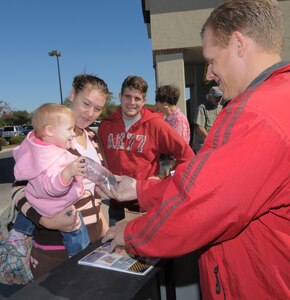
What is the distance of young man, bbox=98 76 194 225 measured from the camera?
328cm

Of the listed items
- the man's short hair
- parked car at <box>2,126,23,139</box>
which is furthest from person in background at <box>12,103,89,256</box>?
parked car at <box>2,126,23,139</box>

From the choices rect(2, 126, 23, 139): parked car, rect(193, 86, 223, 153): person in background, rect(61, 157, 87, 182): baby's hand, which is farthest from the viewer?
rect(2, 126, 23, 139): parked car

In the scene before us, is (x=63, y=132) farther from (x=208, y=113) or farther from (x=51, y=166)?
(x=208, y=113)

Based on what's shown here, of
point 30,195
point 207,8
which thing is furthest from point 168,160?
point 207,8

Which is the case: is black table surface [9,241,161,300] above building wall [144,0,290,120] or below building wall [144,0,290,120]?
below

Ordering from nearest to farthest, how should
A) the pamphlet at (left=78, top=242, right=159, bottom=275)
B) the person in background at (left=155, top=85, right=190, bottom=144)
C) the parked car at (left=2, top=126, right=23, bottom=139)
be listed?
the pamphlet at (left=78, top=242, right=159, bottom=275) → the person in background at (left=155, top=85, right=190, bottom=144) → the parked car at (left=2, top=126, right=23, bottom=139)

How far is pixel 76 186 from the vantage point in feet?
6.88

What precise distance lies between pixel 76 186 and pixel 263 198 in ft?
4.19

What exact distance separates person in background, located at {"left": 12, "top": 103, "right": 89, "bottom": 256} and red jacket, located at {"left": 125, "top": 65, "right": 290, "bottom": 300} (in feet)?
2.49

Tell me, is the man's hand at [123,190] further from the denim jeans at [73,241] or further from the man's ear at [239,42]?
the man's ear at [239,42]

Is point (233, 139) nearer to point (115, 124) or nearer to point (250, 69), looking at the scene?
point (250, 69)

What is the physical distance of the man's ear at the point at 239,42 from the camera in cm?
135

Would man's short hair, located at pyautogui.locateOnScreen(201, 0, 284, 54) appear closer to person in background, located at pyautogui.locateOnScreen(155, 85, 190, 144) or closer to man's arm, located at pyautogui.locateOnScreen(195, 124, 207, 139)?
person in background, located at pyautogui.locateOnScreen(155, 85, 190, 144)

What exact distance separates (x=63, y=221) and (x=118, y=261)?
0.47 m
